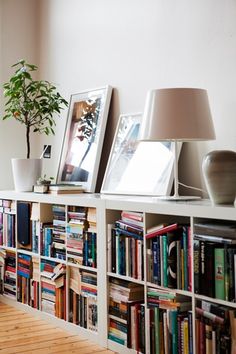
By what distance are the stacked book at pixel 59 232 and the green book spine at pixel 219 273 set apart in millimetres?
1258

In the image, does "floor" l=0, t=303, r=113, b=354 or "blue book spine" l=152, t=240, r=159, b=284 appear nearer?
"blue book spine" l=152, t=240, r=159, b=284

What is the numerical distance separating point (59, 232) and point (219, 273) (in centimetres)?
134

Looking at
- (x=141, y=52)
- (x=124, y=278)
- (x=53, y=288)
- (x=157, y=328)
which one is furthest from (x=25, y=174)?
(x=157, y=328)

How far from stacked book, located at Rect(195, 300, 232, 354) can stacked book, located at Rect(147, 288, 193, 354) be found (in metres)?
0.07

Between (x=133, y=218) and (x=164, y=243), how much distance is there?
0.87ft

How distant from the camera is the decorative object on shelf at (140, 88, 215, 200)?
2.64 metres

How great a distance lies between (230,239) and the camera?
2285 millimetres

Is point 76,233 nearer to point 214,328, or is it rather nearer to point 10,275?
point 10,275

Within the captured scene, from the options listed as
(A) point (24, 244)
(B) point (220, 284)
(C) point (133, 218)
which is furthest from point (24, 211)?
(B) point (220, 284)

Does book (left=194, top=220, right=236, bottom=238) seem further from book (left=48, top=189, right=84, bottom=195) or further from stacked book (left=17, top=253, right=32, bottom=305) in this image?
stacked book (left=17, top=253, right=32, bottom=305)

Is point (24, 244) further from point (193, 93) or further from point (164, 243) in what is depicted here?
point (193, 93)

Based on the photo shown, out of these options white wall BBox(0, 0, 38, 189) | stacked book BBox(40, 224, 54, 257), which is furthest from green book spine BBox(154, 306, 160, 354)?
white wall BBox(0, 0, 38, 189)

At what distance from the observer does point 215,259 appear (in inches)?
91.7

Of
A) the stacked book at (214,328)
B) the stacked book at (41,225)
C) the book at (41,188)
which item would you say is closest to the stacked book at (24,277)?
the stacked book at (41,225)
